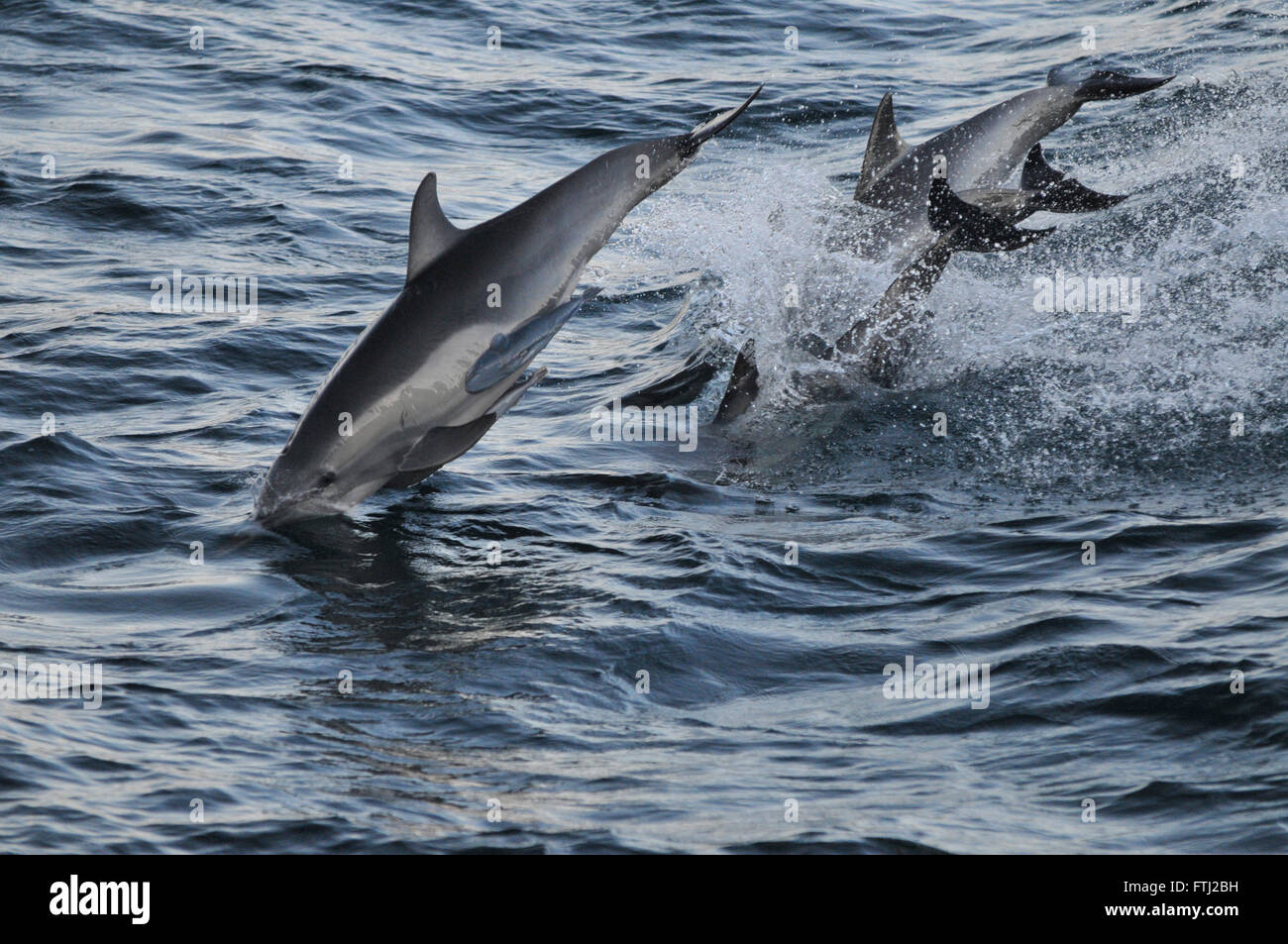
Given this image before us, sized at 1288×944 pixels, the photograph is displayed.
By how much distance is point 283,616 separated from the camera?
698cm

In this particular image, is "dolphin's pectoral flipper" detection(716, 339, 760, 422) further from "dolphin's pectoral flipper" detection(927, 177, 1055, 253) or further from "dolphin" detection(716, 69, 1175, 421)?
"dolphin's pectoral flipper" detection(927, 177, 1055, 253)

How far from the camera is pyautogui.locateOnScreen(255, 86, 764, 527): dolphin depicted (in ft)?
25.2


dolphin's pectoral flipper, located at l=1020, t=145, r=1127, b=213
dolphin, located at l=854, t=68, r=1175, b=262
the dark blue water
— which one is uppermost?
dolphin, located at l=854, t=68, r=1175, b=262

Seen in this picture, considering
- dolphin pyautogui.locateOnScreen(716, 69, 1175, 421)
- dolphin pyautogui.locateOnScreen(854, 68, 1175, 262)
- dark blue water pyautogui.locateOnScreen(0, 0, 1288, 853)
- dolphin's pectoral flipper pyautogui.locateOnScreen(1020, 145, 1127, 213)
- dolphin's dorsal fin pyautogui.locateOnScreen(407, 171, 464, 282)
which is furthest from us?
dolphin pyautogui.locateOnScreen(854, 68, 1175, 262)

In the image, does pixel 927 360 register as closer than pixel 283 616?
No

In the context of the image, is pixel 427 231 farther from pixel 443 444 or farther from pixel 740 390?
pixel 740 390

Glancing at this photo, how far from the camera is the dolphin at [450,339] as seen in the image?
7.67 m

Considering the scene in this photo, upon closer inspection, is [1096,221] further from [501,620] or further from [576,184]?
[501,620]

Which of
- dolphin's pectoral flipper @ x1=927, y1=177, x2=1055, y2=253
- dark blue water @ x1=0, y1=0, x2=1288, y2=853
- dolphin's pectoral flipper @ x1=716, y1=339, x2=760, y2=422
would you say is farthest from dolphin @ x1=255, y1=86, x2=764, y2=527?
dolphin's pectoral flipper @ x1=716, y1=339, x2=760, y2=422

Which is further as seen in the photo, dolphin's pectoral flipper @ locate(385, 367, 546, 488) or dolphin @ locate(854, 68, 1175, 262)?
dolphin @ locate(854, 68, 1175, 262)

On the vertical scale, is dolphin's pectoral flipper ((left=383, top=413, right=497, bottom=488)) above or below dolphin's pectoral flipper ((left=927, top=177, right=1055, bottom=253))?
below
